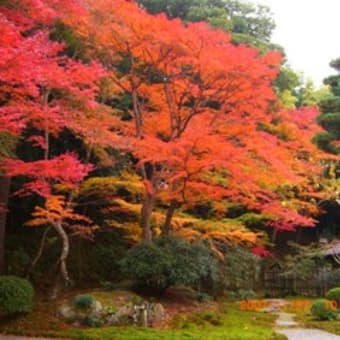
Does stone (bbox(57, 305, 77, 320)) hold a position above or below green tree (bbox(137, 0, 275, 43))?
below

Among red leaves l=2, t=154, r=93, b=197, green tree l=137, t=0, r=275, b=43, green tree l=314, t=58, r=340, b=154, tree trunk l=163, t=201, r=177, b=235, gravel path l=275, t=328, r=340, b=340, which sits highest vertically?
green tree l=137, t=0, r=275, b=43

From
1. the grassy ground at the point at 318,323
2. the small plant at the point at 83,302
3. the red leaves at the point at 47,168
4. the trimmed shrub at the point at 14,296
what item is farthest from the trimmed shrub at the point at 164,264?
the red leaves at the point at 47,168

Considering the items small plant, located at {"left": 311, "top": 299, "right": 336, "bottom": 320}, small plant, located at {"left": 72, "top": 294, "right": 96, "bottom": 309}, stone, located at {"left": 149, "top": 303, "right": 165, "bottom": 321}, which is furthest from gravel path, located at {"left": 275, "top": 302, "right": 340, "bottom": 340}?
small plant, located at {"left": 72, "top": 294, "right": 96, "bottom": 309}

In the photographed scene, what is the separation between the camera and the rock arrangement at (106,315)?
10109mm

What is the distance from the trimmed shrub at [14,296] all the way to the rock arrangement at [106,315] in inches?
28.0

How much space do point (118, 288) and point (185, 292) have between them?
225cm

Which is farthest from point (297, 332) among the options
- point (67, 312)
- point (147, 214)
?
point (147, 214)

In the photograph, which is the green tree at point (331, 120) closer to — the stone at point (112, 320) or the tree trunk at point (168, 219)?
the tree trunk at point (168, 219)

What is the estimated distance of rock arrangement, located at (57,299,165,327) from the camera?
10109 mm

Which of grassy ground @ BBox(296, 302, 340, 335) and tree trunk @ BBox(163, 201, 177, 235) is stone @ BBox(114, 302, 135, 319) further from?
grassy ground @ BBox(296, 302, 340, 335)

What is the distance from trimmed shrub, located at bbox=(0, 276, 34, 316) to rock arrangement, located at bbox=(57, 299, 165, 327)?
0.71 meters

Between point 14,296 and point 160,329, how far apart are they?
3.07 metres

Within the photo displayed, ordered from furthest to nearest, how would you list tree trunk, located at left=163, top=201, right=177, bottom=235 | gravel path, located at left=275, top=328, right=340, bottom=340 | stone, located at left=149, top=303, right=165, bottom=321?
tree trunk, located at left=163, top=201, right=177, bottom=235 < stone, located at left=149, top=303, right=165, bottom=321 < gravel path, located at left=275, top=328, right=340, bottom=340

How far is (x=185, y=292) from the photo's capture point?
46.6 feet
